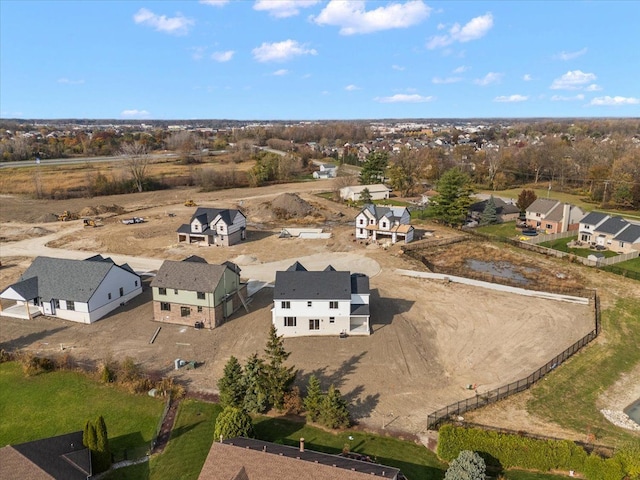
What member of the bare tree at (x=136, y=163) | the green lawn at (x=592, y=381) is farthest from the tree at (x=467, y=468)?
the bare tree at (x=136, y=163)

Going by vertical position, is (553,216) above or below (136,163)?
below

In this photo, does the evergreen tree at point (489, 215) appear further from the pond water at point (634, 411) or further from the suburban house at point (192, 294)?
the suburban house at point (192, 294)

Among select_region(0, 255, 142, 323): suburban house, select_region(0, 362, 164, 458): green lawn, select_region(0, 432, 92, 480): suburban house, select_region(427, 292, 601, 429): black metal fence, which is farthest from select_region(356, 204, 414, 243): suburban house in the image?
select_region(0, 432, 92, 480): suburban house

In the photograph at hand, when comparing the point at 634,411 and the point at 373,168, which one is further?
the point at 373,168

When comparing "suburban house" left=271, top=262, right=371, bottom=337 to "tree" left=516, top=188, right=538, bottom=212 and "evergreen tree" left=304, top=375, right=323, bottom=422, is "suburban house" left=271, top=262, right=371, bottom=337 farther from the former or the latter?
"tree" left=516, top=188, right=538, bottom=212

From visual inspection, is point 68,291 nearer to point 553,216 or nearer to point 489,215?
point 489,215

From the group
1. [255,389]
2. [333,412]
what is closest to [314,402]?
[333,412]

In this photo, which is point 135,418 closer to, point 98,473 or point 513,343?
point 98,473
